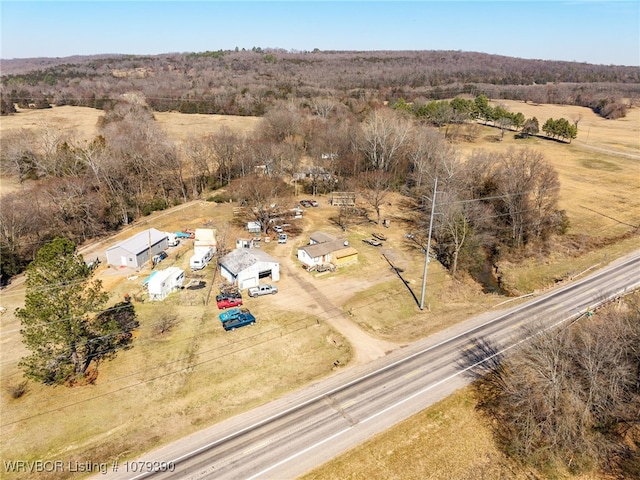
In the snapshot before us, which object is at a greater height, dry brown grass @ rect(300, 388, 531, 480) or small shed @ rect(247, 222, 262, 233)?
small shed @ rect(247, 222, 262, 233)

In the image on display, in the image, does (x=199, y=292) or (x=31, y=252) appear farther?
(x=31, y=252)

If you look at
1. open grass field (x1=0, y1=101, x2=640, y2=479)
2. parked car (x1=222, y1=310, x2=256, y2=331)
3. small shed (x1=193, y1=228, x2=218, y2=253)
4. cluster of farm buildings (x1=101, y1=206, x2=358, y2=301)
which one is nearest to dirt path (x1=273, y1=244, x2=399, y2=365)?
open grass field (x1=0, y1=101, x2=640, y2=479)

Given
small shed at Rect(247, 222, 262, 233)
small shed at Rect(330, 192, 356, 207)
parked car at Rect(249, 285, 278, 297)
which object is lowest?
parked car at Rect(249, 285, 278, 297)

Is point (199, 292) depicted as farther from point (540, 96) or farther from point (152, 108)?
point (540, 96)

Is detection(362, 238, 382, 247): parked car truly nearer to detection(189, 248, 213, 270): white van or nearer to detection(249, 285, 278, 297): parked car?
detection(249, 285, 278, 297): parked car

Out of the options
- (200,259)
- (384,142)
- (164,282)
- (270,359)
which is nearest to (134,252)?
(200,259)

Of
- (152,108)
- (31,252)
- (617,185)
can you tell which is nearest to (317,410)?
(31,252)

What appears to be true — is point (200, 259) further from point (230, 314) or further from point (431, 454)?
point (431, 454)
